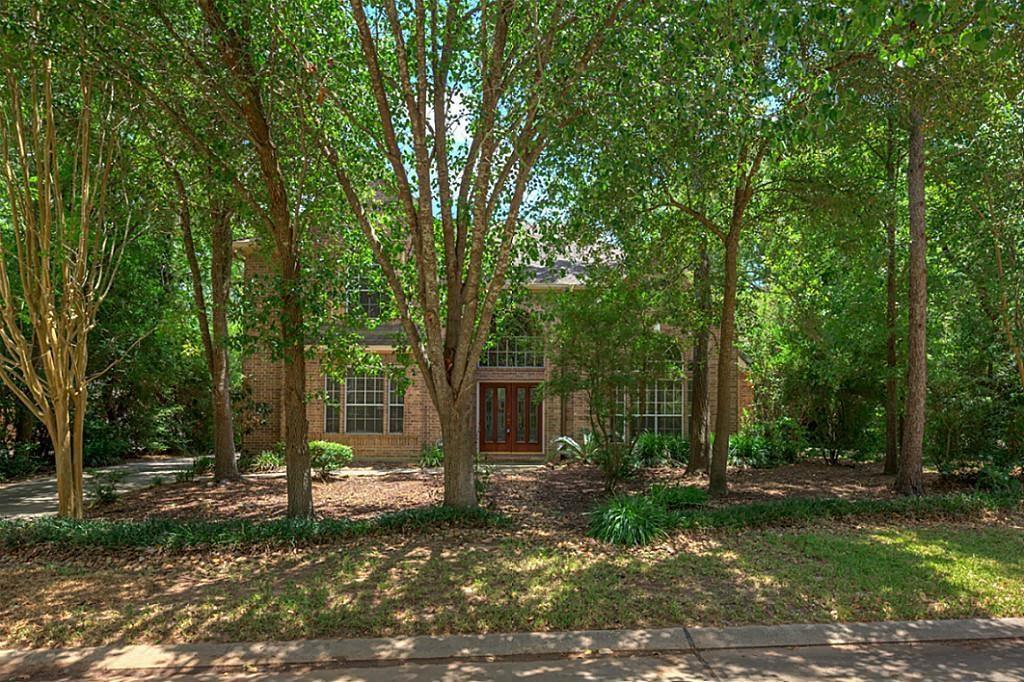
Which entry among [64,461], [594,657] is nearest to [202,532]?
[64,461]

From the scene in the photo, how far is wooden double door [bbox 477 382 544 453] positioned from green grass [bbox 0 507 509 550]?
11811 mm

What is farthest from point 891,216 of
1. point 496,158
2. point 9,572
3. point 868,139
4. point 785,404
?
point 9,572

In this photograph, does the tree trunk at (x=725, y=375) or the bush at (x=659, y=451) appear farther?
the bush at (x=659, y=451)

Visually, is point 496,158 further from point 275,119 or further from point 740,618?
point 740,618

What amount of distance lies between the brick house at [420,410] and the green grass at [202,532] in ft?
36.3

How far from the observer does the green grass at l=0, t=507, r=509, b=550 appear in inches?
301

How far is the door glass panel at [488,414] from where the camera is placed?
20.4m

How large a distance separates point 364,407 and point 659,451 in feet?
25.6

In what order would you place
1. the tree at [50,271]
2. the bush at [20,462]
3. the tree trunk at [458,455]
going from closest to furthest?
1. the tree at [50,271]
2. the tree trunk at [458,455]
3. the bush at [20,462]

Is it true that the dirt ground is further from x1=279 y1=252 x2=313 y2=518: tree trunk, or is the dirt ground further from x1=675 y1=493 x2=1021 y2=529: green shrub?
x1=675 y1=493 x2=1021 y2=529: green shrub

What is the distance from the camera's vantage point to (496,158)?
917cm

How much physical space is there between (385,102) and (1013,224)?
9.48m

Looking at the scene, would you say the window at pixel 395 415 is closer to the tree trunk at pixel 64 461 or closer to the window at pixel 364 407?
the window at pixel 364 407

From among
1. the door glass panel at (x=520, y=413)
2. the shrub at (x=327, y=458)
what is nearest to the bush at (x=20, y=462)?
the shrub at (x=327, y=458)
